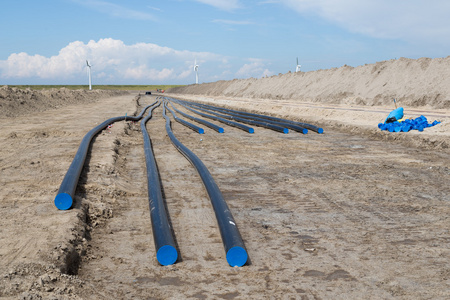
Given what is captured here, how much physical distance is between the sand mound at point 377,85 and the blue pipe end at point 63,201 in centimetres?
2449

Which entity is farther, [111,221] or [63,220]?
[111,221]

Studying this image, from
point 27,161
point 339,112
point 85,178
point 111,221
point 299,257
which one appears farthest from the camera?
point 339,112

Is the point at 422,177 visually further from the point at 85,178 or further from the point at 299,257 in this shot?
the point at 85,178

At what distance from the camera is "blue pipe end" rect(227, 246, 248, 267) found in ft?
13.2

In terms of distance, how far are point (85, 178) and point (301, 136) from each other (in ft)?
31.0

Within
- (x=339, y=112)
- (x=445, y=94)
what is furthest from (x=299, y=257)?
(x=445, y=94)

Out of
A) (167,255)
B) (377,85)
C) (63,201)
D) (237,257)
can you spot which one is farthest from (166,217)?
(377,85)

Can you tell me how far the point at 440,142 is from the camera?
476 inches

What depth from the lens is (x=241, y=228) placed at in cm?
516

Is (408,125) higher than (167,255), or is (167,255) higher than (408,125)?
(408,125)

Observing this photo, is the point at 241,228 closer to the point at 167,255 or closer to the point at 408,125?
the point at 167,255

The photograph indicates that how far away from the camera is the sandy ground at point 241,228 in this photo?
3.64 meters

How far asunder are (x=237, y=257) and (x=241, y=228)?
1120 mm

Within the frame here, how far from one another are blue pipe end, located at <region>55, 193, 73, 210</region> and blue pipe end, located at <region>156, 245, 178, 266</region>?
2157 millimetres
